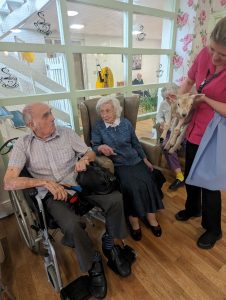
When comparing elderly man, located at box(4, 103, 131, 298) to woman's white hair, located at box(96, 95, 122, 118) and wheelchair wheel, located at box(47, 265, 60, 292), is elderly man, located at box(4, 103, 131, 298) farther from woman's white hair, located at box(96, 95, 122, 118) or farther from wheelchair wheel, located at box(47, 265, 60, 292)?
woman's white hair, located at box(96, 95, 122, 118)

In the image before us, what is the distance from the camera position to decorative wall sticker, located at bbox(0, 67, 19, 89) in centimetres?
156

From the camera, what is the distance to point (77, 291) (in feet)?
3.71

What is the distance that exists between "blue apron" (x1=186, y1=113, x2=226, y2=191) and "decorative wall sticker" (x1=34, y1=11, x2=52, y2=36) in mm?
1549

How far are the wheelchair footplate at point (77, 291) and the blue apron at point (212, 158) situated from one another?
0.97m

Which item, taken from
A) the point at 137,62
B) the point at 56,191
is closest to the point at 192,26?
the point at 137,62

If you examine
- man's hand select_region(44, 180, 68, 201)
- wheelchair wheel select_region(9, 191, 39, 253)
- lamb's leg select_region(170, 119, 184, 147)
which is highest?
lamb's leg select_region(170, 119, 184, 147)

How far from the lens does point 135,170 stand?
1.52m

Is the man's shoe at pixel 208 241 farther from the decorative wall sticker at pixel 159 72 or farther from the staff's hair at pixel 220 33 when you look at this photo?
the decorative wall sticker at pixel 159 72

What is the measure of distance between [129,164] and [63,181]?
57 cm

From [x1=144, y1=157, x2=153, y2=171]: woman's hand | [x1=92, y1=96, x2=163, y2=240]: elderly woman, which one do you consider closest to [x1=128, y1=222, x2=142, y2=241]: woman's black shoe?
[x1=92, y1=96, x2=163, y2=240]: elderly woman

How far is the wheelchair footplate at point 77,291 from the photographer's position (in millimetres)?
1104

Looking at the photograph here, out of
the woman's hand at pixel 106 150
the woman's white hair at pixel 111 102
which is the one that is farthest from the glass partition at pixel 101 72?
the woman's hand at pixel 106 150

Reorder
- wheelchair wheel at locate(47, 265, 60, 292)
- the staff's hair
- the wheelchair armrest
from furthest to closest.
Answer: wheelchair wheel at locate(47, 265, 60, 292)
the wheelchair armrest
the staff's hair

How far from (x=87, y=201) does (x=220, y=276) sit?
101 cm
